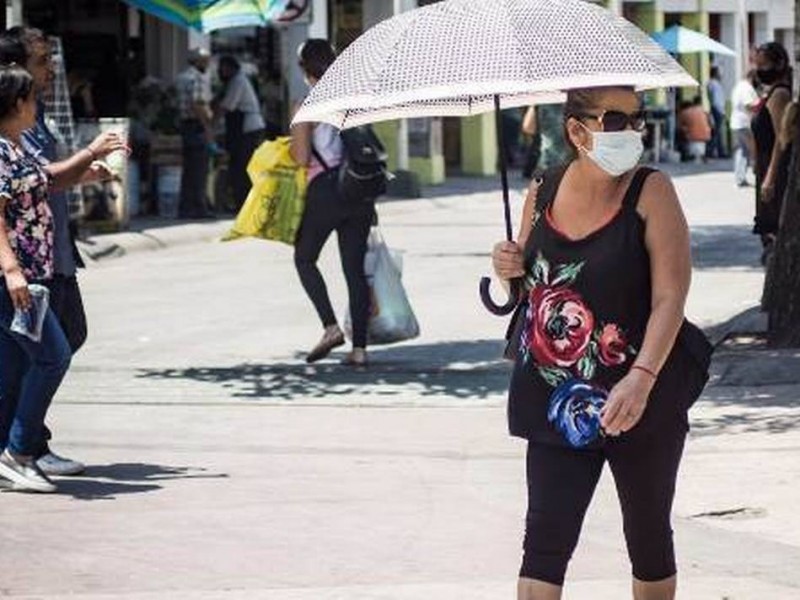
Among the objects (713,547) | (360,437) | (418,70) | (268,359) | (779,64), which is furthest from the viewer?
(779,64)

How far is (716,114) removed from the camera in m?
47.0

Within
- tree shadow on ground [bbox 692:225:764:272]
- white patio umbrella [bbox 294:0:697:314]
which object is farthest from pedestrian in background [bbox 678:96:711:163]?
white patio umbrella [bbox 294:0:697:314]

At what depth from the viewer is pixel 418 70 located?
6.78m

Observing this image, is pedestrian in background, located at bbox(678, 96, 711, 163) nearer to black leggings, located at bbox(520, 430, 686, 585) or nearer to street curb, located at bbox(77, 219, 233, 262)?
street curb, located at bbox(77, 219, 233, 262)

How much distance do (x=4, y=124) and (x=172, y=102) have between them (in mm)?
18388

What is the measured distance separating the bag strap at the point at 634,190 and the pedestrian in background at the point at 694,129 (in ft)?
129

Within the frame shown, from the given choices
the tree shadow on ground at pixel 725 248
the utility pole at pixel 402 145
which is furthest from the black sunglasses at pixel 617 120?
the utility pole at pixel 402 145

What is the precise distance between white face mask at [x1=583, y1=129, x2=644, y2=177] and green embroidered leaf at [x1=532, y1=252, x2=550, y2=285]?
28 cm

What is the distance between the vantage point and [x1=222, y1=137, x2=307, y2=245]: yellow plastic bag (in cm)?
1334

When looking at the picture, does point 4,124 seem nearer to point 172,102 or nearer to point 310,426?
point 310,426

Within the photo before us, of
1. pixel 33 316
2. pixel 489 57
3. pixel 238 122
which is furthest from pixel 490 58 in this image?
pixel 238 122

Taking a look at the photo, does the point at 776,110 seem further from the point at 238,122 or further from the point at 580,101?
the point at 238,122

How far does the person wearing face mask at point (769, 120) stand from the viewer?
614 inches

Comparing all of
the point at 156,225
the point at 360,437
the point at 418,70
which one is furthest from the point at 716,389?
the point at 156,225
